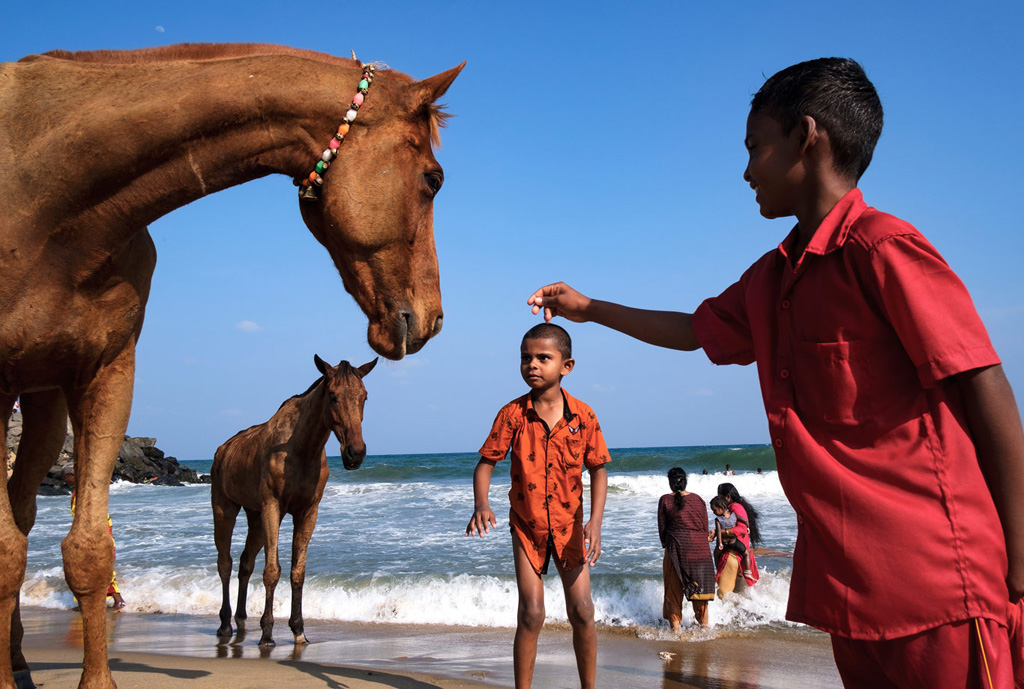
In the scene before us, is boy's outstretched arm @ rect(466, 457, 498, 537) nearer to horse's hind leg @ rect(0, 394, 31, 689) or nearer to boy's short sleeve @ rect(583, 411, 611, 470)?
boy's short sleeve @ rect(583, 411, 611, 470)

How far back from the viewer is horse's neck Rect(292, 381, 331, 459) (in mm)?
7652

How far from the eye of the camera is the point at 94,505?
3.02 m

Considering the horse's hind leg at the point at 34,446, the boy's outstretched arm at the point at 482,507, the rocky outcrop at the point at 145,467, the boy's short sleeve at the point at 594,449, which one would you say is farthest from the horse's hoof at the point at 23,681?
the rocky outcrop at the point at 145,467

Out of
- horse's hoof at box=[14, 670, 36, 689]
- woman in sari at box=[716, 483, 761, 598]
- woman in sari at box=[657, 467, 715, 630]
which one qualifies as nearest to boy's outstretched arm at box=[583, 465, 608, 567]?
horse's hoof at box=[14, 670, 36, 689]

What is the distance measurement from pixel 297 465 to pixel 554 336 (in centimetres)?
406

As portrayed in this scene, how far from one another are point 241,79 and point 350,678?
377 centimetres

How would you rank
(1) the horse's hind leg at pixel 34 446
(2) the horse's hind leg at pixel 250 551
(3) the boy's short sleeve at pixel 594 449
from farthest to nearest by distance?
1. (2) the horse's hind leg at pixel 250 551
2. (3) the boy's short sleeve at pixel 594 449
3. (1) the horse's hind leg at pixel 34 446

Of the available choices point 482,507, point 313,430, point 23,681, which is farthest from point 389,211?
point 313,430

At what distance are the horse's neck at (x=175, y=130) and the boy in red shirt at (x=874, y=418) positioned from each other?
5.21 ft

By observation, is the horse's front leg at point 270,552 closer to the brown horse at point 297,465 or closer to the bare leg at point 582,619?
the brown horse at point 297,465

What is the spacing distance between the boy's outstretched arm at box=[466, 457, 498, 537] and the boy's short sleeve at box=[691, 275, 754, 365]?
190cm

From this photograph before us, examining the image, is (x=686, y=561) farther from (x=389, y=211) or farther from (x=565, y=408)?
(x=389, y=211)

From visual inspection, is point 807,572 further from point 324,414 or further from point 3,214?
point 324,414

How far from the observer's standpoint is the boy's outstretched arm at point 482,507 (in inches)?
160
